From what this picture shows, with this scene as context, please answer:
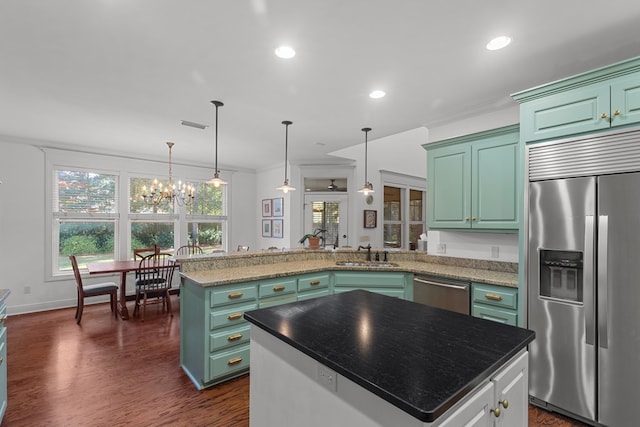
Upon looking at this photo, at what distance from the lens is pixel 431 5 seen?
1.76 metres

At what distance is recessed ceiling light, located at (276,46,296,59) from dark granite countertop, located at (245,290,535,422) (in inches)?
71.4

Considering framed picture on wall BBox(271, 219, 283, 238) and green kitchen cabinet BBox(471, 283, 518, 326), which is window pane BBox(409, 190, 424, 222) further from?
green kitchen cabinet BBox(471, 283, 518, 326)

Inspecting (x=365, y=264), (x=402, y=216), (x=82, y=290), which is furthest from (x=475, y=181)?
(x=82, y=290)

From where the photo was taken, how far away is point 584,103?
7.07ft

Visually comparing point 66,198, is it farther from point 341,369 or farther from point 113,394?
point 341,369

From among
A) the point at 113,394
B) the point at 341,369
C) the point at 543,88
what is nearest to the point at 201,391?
the point at 113,394

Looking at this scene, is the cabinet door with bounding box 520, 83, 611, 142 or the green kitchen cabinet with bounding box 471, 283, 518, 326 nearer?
the cabinet door with bounding box 520, 83, 611, 142

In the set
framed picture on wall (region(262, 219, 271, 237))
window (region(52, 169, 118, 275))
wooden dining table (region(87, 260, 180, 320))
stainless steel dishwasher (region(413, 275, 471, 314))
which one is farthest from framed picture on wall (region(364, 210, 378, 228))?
window (region(52, 169, 118, 275))

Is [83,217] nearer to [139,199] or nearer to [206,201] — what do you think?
[139,199]

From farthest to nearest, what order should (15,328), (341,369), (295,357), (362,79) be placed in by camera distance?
(15,328) → (362,79) → (295,357) → (341,369)

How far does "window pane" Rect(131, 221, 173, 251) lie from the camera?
576cm

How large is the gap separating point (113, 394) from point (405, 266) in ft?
10.0

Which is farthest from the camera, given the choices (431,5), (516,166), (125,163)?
(125,163)

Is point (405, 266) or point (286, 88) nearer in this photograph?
point (286, 88)
